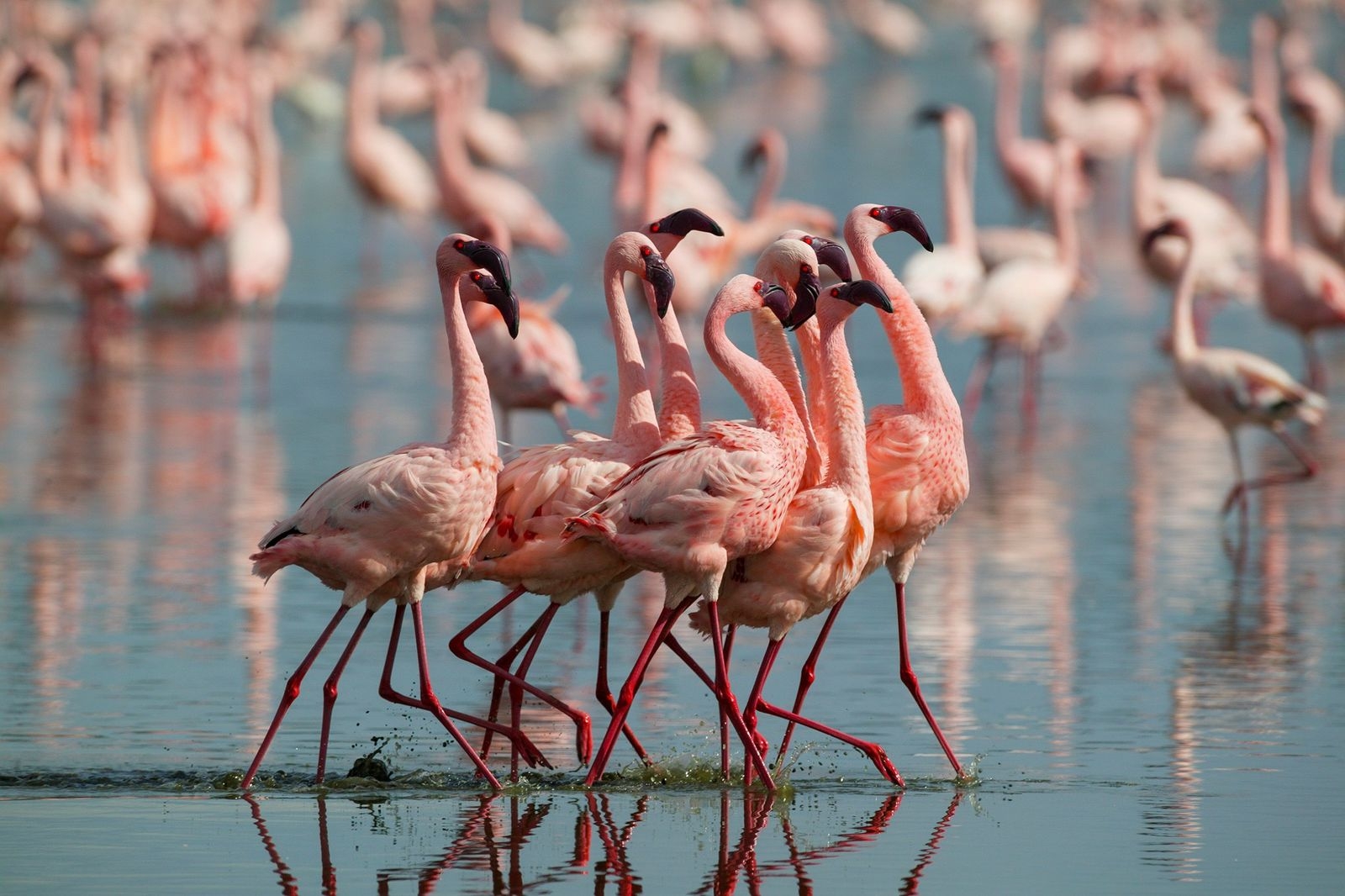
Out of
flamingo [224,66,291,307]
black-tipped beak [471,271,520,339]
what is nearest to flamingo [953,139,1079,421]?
flamingo [224,66,291,307]

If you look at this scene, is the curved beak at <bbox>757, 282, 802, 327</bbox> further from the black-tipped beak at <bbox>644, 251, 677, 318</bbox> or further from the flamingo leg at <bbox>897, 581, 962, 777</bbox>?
the flamingo leg at <bbox>897, 581, 962, 777</bbox>

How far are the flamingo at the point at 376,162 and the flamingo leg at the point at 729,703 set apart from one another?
1605 cm

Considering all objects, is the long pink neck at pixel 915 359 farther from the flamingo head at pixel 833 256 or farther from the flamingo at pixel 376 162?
the flamingo at pixel 376 162

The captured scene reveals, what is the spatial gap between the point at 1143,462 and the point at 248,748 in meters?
7.23

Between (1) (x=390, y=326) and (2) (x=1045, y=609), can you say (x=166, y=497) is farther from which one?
(1) (x=390, y=326)

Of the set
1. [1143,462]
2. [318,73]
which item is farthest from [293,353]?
[318,73]

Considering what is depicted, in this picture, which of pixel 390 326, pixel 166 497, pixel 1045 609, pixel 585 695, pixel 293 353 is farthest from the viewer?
pixel 390 326

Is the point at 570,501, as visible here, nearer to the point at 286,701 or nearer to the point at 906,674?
the point at 286,701

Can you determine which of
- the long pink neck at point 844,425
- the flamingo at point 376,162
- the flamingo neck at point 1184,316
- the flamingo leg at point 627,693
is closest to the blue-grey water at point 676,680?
the flamingo leg at point 627,693

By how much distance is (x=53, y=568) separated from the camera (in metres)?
9.94

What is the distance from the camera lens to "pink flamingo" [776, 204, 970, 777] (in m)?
7.15

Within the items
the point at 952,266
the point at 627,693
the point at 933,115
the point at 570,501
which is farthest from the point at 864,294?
the point at 933,115

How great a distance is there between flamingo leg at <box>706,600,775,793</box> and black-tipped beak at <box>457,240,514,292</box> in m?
1.13

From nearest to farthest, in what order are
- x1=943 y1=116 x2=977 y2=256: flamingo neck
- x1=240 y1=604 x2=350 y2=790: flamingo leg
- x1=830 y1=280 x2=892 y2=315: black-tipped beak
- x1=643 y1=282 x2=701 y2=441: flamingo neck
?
x1=240 y1=604 x2=350 y2=790: flamingo leg, x1=830 y1=280 x2=892 y2=315: black-tipped beak, x1=643 y1=282 x2=701 y2=441: flamingo neck, x1=943 y1=116 x2=977 y2=256: flamingo neck
